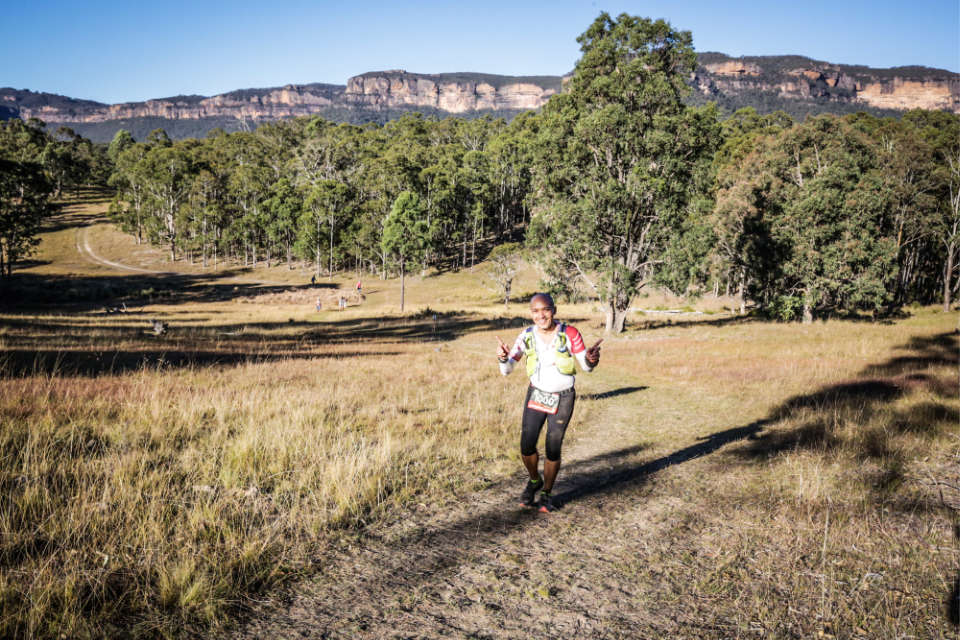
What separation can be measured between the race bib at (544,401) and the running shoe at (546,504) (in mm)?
1099

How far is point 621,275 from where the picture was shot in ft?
83.5

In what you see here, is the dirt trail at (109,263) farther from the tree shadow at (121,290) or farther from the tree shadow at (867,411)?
the tree shadow at (867,411)

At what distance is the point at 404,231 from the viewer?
173 ft

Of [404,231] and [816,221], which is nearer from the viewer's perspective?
[816,221]

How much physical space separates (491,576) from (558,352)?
2413 millimetres

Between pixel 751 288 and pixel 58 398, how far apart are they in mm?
37724

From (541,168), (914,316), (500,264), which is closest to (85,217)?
(500,264)

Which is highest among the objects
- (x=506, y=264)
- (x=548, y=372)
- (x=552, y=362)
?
(x=506, y=264)

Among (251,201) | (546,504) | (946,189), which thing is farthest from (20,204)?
(946,189)

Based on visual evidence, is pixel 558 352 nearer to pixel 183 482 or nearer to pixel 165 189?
pixel 183 482

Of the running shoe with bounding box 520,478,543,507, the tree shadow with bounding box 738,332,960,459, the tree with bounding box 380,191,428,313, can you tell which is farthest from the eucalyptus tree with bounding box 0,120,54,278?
the tree shadow with bounding box 738,332,960,459

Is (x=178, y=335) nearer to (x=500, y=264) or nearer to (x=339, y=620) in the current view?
(x=339, y=620)

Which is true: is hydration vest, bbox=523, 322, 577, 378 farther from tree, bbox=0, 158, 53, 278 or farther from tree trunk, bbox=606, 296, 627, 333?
tree, bbox=0, 158, 53, 278

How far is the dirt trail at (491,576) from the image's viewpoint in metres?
3.70
